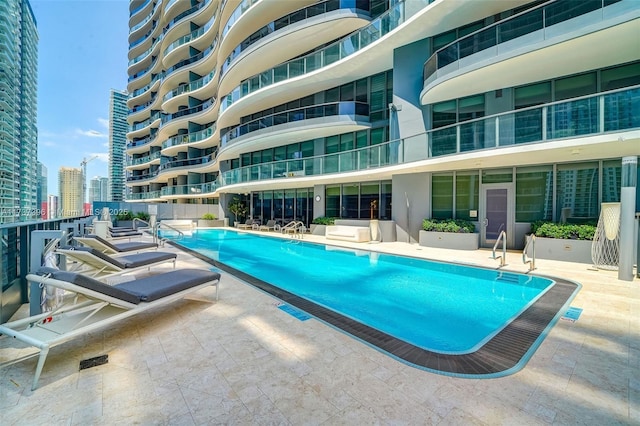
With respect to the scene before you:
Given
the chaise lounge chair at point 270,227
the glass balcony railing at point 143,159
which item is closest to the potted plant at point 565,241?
the chaise lounge chair at point 270,227

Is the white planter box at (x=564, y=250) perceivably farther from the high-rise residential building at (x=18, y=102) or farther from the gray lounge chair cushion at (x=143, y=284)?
the high-rise residential building at (x=18, y=102)

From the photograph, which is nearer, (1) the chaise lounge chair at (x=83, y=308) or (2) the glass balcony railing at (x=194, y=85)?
(1) the chaise lounge chair at (x=83, y=308)

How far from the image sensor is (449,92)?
1139 centimetres

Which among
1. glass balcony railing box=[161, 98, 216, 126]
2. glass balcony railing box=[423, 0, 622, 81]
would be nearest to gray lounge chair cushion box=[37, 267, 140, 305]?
glass balcony railing box=[423, 0, 622, 81]

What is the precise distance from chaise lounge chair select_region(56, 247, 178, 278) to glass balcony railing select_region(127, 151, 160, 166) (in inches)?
1551

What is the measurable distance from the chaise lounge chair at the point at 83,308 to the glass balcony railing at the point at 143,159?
4214cm

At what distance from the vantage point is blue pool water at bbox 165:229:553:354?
4148 millimetres

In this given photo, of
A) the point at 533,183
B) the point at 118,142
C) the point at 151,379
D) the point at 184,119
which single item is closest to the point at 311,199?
the point at 533,183

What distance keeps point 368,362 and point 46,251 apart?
16.2ft

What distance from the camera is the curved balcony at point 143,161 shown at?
39.9 metres

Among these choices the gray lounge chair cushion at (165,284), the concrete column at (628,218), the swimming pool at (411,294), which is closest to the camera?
the gray lounge chair cushion at (165,284)

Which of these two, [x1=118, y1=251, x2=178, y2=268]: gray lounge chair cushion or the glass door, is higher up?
the glass door

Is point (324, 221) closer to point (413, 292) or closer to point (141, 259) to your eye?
point (413, 292)

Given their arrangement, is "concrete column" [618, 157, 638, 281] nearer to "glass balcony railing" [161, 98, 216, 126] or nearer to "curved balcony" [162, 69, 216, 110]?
"glass balcony railing" [161, 98, 216, 126]
